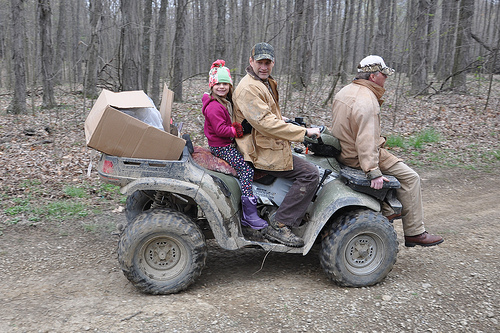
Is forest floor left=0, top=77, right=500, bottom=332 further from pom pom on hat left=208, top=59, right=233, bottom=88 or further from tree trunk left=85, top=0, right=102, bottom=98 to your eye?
tree trunk left=85, top=0, right=102, bottom=98

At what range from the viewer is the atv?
3.79 metres

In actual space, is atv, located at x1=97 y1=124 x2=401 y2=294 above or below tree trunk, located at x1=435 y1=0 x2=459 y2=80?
below

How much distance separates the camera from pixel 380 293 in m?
3.97

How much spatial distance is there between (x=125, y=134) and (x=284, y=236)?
1.80 m

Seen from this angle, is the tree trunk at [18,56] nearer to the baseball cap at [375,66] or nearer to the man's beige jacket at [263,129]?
the man's beige jacket at [263,129]

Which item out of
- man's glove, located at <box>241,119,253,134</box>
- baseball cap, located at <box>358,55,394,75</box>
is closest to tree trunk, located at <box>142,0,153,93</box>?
man's glove, located at <box>241,119,253,134</box>

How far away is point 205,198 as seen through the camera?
383 cm

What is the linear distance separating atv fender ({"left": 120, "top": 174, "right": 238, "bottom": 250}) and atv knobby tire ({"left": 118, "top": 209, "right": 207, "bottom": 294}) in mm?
186

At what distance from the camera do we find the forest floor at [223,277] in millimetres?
3449

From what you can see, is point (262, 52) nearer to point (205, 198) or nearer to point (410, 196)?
point (205, 198)

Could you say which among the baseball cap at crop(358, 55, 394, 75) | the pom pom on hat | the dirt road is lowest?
the dirt road

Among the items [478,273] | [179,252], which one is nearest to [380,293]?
[478,273]

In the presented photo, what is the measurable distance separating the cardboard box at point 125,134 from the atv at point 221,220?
0.09 meters

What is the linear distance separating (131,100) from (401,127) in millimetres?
9739
